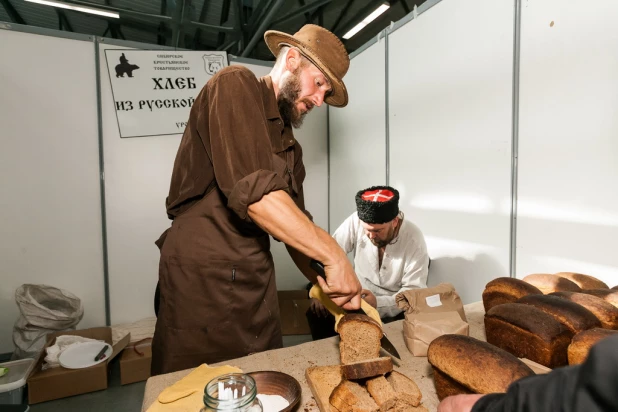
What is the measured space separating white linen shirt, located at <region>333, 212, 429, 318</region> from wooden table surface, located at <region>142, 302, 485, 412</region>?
1.11 m

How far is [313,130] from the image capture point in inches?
166

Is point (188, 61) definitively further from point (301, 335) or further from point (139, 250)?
point (301, 335)

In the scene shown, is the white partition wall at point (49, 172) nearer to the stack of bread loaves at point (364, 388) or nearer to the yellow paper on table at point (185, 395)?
the yellow paper on table at point (185, 395)

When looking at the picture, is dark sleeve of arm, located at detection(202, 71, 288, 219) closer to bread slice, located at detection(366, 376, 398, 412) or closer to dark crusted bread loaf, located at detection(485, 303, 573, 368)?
bread slice, located at detection(366, 376, 398, 412)

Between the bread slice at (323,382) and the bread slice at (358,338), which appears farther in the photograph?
the bread slice at (358,338)

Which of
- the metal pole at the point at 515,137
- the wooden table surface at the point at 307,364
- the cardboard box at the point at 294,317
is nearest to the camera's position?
the wooden table surface at the point at 307,364

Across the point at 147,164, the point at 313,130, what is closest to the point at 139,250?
the point at 147,164

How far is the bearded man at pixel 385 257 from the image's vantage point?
2297 mm

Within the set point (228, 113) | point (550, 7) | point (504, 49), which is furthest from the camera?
point (504, 49)

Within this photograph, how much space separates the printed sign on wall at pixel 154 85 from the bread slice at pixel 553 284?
3.22m

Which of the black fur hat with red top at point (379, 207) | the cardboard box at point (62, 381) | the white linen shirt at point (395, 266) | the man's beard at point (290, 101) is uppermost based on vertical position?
the man's beard at point (290, 101)

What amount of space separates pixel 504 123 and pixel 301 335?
276 centimetres

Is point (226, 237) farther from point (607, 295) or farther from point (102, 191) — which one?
point (102, 191)

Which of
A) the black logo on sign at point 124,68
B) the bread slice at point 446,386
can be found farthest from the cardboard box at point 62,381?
the bread slice at point 446,386
